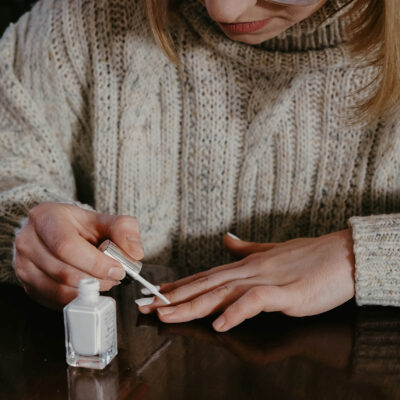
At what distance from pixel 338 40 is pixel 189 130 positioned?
12.5 inches

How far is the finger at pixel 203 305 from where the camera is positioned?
66cm

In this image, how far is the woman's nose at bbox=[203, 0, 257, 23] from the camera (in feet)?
2.26

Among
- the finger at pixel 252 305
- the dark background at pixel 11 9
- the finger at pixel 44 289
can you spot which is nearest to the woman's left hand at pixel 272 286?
the finger at pixel 252 305

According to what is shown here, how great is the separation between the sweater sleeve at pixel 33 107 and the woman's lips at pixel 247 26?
39 cm

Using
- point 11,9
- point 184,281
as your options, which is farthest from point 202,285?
point 11,9

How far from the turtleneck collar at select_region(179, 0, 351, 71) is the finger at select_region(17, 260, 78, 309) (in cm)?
51

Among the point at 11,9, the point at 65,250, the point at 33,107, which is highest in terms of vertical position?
the point at 11,9

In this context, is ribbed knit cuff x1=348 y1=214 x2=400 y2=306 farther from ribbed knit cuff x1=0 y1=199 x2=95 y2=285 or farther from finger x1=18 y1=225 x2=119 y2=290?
ribbed knit cuff x1=0 y1=199 x2=95 y2=285

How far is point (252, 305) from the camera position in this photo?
0.66 m

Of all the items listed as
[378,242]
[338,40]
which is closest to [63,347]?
[378,242]

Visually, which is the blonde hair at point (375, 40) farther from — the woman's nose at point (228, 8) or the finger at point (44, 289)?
the finger at point (44, 289)

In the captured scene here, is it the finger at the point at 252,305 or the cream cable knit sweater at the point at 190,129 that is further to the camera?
the cream cable knit sweater at the point at 190,129

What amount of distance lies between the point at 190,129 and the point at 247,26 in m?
0.29

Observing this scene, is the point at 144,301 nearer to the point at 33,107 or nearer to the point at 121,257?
the point at 121,257
